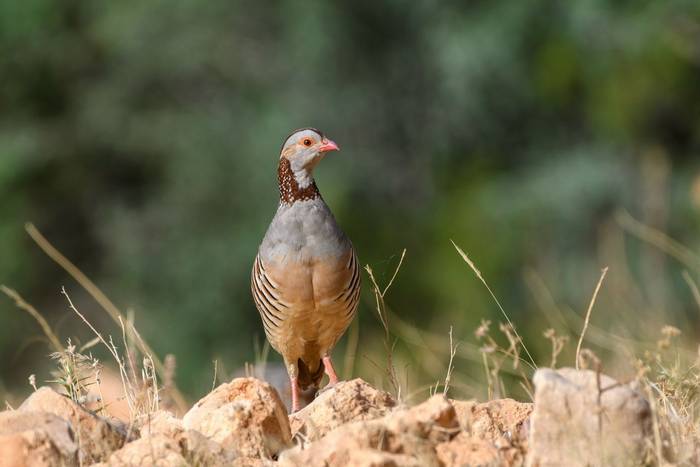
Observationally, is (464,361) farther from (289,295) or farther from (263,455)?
(263,455)

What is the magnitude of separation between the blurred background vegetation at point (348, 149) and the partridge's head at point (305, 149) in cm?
1014

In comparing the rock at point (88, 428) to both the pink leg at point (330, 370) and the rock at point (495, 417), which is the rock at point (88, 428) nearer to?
the rock at point (495, 417)

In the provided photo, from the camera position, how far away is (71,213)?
68.0ft

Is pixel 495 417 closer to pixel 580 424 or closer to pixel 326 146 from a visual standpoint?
pixel 580 424

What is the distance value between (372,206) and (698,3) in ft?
17.0

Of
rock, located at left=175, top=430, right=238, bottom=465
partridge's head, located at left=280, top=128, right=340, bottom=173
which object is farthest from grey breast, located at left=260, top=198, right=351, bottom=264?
rock, located at left=175, top=430, right=238, bottom=465

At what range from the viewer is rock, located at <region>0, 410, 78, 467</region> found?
142 inches

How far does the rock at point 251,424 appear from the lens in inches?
155

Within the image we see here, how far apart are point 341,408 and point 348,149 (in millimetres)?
15166

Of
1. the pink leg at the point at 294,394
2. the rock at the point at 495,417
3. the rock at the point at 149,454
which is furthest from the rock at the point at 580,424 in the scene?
the pink leg at the point at 294,394

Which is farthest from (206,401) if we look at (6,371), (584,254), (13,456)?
(6,371)

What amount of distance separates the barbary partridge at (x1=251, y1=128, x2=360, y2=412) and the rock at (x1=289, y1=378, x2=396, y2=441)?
137 centimetres

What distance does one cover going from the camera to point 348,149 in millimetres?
19281

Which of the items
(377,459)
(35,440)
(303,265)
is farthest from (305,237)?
(377,459)
